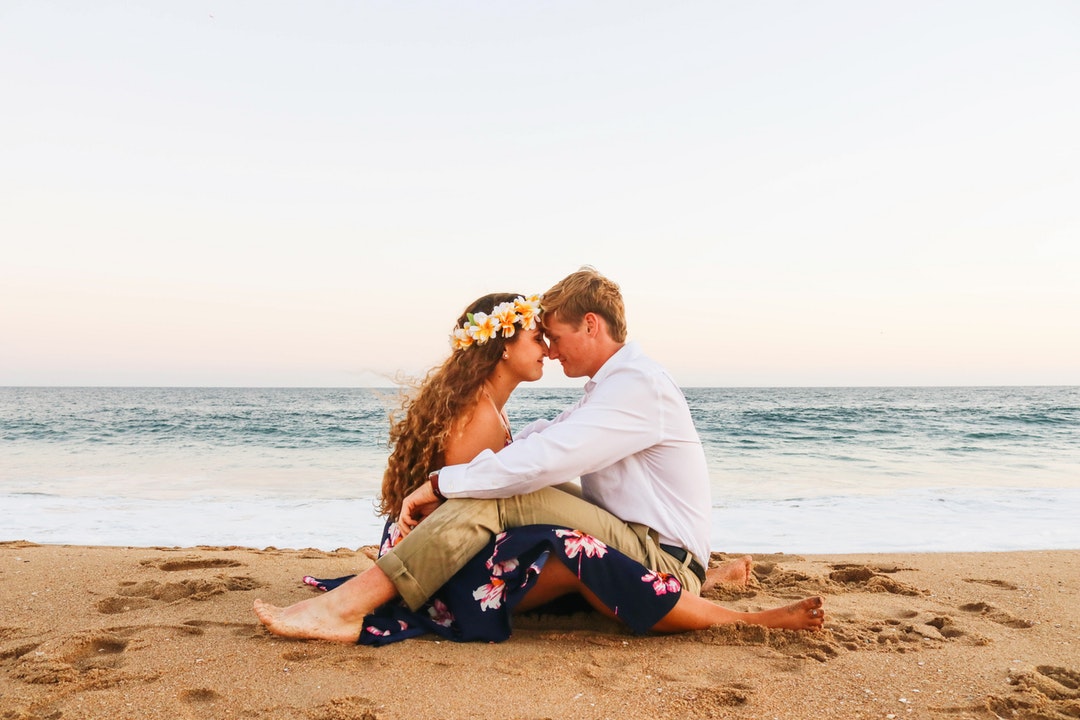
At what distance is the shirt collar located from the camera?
2.90 m

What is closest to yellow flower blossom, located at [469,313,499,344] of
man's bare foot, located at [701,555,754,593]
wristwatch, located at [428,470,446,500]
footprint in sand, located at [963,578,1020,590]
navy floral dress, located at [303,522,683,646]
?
wristwatch, located at [428,470,446,500]

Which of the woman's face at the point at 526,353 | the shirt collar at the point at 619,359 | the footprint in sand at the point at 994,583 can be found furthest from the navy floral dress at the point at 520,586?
the footprint in sand at the point at 994,583

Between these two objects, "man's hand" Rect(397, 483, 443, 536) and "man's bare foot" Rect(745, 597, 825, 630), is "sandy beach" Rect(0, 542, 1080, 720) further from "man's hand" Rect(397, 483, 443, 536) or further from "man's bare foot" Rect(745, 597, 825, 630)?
"man's hand" Rect(397, 483, 443, 536)

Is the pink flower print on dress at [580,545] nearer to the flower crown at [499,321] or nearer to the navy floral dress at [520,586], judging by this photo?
the navy floral dress at [520,586]

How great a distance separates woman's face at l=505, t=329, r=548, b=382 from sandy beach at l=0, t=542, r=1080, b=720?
1.03 meters

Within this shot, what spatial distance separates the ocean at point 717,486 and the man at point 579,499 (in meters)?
0.80

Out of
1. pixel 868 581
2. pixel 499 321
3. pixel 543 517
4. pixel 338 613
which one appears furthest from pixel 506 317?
pixel 868 581

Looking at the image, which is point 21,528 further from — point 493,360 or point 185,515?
point 493,360

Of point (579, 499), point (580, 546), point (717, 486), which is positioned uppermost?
point (579, 499)

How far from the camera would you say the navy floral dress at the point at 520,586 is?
2.66 meters

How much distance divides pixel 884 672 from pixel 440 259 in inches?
442

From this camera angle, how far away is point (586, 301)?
312cm

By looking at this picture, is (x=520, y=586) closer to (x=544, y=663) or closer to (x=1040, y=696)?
(x=544, y=663)

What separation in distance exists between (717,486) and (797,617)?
6.98m
